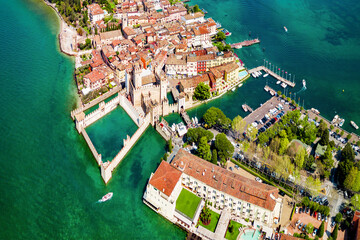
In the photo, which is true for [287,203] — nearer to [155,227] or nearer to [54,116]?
[155,227]

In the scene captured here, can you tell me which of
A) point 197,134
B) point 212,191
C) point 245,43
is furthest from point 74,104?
point 245,43

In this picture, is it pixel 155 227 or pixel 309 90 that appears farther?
pixel 309 90

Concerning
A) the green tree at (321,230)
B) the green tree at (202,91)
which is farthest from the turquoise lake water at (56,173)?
the green tree at (321,230)

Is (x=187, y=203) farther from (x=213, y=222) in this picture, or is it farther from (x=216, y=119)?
(x=216, y=119)

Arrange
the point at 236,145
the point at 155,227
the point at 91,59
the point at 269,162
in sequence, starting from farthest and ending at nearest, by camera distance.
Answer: the point at 91,59 → the point at 236,145 → the point at 269,162 → the point at 155,227

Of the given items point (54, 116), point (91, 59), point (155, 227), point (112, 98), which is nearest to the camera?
point (155, 227)

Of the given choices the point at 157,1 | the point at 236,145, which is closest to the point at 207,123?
the point at 236,145

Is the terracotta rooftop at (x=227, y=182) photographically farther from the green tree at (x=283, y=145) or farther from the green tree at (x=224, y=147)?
the green tree at (x=283, y=145)
